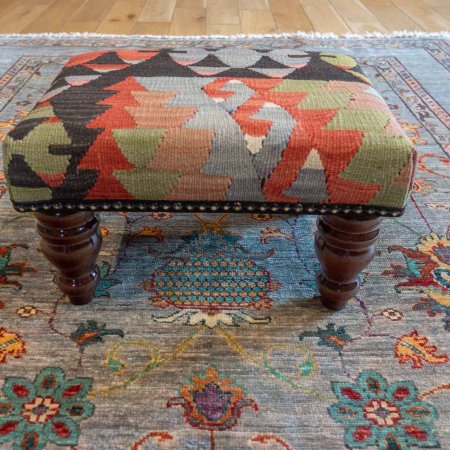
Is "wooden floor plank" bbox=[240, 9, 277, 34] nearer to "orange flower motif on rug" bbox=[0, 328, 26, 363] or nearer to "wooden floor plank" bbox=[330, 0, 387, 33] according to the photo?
"wooden floor plank" bbox=[330, 0, 387, 33]

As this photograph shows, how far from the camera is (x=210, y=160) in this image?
0.74 metres

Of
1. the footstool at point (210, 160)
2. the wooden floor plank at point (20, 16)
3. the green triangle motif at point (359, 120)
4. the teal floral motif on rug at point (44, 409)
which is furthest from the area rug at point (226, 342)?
the wooden floor plank at point (20, 16)

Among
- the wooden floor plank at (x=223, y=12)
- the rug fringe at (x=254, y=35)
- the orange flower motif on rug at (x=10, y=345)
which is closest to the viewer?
the orange flower motif on rug at (x=10, y=345)

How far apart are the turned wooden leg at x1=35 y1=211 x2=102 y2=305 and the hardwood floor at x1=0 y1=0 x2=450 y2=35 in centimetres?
172

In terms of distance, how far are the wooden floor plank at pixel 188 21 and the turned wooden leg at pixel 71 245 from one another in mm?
1711

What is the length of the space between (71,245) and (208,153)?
276 millimetres

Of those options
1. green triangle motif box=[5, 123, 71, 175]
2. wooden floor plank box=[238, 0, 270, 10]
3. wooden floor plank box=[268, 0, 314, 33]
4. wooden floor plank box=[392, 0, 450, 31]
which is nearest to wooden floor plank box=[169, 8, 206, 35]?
wooden floor plank box=[238, 0, 270, 10]

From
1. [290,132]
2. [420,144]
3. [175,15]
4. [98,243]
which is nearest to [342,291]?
[290,132]

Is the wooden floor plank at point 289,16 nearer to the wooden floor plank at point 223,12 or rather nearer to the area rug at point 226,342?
the wooden floor plank at point 223,12

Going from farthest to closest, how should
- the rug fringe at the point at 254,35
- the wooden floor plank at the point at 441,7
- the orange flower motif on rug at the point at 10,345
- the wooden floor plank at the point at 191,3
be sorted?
1. the wooden floor plank at the point at 191,3
2. the wooden floor plank at the point at 441,7
3. the rug fringe at the point at 254,35
4. the orange flower motif on rug at the point at 10,345

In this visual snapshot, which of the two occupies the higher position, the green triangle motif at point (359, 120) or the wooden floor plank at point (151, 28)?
the green triangle motif at point (359, 120)

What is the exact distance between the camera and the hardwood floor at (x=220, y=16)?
2.38 metres

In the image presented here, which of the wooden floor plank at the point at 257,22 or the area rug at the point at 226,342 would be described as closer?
the area rug at the point at 226,342

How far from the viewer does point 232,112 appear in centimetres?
80
